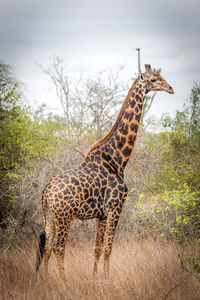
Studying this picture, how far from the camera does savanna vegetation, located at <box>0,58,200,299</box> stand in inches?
162

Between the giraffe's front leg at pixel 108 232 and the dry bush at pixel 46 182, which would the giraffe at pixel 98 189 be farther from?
the dry bush at pixel 46 182

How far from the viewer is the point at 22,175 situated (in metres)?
6.26

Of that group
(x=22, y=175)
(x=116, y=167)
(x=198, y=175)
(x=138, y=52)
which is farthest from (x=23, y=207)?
(x=138, y=52)

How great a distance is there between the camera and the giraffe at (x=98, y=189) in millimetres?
4238

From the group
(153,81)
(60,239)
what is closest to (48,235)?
(60,239)

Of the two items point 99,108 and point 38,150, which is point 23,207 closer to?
point 38,150

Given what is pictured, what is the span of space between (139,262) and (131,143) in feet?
6.21

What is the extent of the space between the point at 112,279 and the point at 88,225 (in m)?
2.58

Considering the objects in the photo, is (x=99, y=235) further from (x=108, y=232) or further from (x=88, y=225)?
(x=88, y=225)

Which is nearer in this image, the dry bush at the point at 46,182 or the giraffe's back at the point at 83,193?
the giraffe's back at the point at 83,193

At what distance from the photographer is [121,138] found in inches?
188

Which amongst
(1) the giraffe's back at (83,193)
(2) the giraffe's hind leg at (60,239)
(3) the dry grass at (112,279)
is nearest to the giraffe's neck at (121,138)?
(1) the giraffe's back at (83,193)

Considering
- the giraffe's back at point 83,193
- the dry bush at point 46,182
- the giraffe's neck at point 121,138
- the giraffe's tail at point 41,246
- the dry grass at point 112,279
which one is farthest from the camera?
the dry bush at point 46,182

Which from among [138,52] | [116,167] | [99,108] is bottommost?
[116,167]
